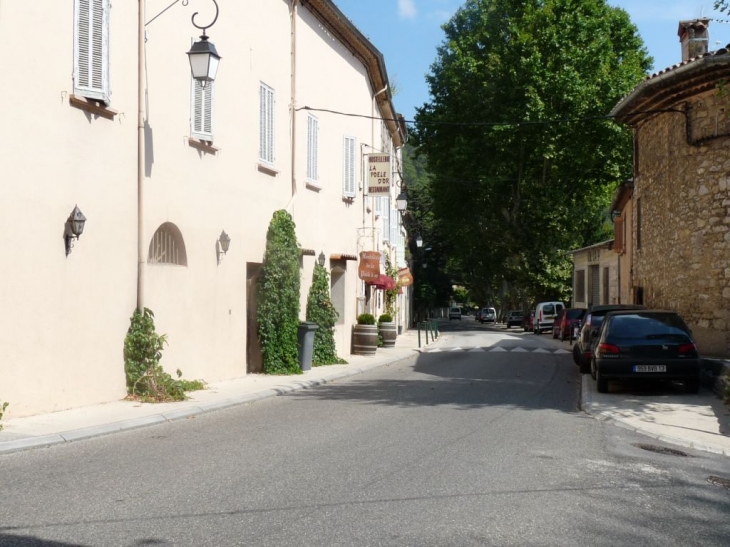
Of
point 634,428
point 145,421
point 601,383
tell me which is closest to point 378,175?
point 601,383

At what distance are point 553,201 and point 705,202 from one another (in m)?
23.9

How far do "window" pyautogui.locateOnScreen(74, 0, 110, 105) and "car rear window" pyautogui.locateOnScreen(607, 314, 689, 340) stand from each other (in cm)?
927

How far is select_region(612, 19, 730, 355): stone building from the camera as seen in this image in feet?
61.1

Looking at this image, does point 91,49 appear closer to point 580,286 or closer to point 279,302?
point 279,302

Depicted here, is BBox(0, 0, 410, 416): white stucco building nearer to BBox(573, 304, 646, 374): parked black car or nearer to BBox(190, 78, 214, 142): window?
BBox(190, 78, 214, 142): window

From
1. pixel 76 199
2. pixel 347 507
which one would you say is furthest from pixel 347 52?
pixel 347 507

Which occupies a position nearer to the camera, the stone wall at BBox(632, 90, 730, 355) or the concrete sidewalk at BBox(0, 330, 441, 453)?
the concrete sidewalk at BBox(0, 330, 441, 453)

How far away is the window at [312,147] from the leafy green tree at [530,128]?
14470mm

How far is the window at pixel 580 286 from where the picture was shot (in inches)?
1818

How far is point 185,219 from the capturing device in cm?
1480

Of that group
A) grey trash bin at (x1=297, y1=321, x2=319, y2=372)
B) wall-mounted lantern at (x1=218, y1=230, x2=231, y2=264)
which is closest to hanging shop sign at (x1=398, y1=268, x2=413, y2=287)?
grey trash bin at (x1=297, y1=321, x2=319, y2=372)

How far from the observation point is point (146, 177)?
530 inches

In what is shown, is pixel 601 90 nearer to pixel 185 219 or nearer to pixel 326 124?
pixel 326 124

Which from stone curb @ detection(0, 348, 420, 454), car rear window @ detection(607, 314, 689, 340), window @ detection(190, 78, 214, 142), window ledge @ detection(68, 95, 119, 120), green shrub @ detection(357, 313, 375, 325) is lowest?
stone curb @ detection(0, 348, 420, 454)
